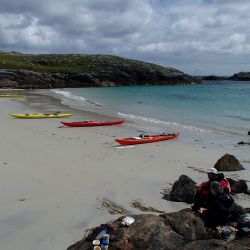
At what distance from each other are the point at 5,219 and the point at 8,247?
1.57 m

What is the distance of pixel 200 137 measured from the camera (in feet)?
84.2

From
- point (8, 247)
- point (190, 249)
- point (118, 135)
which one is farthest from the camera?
point (118, 135)

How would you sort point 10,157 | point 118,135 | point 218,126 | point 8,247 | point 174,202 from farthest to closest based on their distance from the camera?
point 218,126
point 118,135
point 10,157
point 174,202
point 8,247

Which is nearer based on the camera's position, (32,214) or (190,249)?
(190,249)

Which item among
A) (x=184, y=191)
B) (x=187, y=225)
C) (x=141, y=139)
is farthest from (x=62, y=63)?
(x=187, y=225)

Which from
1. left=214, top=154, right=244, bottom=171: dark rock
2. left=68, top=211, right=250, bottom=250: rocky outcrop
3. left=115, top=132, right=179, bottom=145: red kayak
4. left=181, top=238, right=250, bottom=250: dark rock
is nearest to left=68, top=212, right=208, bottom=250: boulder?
left=68, top=211, right=250, bottom=250: rocky outcrop

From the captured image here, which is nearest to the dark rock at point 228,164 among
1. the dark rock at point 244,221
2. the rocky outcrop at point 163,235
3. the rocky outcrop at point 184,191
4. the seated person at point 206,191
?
the rocky outcrop at point 184,191

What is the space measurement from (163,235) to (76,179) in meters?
6.80

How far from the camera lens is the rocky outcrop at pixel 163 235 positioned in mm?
7215

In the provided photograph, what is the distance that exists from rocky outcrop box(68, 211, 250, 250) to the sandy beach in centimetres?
152

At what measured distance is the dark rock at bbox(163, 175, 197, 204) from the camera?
1161 cm

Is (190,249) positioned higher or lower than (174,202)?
higher

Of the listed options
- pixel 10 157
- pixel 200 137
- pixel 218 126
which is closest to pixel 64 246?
pixel 10 157

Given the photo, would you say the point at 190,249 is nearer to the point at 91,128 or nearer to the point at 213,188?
the point at 213,188
